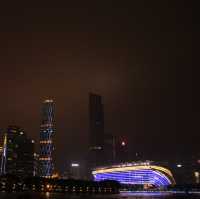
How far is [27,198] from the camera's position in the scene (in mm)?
87188
